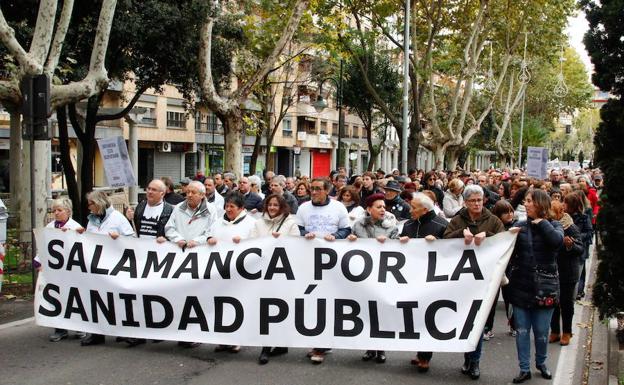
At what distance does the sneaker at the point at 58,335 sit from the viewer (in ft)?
24.0

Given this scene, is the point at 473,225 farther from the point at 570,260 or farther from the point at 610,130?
the point at 570,260

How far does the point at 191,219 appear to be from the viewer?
7.25m

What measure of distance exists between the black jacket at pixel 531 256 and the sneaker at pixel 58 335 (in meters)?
4.54

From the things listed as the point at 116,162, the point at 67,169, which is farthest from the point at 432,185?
the point at 67,169

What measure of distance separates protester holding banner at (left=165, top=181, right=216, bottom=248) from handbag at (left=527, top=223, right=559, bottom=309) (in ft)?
10.4

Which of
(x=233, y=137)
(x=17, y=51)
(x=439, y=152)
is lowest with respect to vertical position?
(x=439, y=152)

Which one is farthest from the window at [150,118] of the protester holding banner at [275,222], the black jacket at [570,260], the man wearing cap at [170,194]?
the black jacket at [570,260]

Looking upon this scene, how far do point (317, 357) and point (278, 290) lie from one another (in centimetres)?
74

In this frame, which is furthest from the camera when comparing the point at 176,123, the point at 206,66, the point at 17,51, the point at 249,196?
the point at 176,123

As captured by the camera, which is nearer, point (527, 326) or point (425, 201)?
point (527, 326)

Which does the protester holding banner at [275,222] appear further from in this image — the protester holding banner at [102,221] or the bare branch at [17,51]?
the bare branch at [17,51]

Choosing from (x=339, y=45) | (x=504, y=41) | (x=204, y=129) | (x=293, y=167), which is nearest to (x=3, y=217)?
(x=339, y=45)

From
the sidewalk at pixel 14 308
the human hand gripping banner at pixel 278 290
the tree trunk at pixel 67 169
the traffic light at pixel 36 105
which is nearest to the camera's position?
the human hand gripping banner at pixel 278 290

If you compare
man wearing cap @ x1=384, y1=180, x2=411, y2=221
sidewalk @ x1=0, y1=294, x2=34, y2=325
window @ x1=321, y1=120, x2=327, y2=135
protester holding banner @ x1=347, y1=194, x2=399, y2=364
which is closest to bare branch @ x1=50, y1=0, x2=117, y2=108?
sidewalk @ x1=0, y1=294, x2=34, y2=325
